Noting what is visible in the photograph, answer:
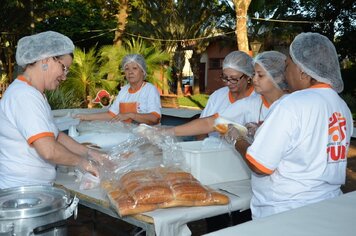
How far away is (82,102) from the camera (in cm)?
1041

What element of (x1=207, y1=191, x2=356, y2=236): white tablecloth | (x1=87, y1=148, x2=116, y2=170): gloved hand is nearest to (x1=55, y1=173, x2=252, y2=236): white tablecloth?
(x1=87, y1=148, x2=116, y2=170): gloved hand

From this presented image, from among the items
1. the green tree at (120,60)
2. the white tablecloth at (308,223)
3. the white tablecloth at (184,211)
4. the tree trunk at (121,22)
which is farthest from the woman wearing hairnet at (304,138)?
the tree trunk at (121,22)

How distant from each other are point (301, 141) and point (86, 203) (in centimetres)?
117

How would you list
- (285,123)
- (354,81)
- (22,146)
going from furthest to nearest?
(354,81), (22,146), (285,123)

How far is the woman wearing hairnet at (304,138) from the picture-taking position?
1.80 m

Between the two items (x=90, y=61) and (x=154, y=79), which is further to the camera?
(x=154, y=79)

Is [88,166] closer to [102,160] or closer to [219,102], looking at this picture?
[102,160]

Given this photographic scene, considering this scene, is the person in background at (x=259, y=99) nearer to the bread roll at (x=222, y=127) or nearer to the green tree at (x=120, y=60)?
the bread roll at (x=222, y=127)

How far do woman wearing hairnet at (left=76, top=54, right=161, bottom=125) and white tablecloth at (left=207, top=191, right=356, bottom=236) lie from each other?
98.2 inches

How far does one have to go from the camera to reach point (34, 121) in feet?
6.59

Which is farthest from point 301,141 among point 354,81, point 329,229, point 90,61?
point 354,81

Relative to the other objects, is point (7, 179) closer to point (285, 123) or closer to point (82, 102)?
point (285, 123)

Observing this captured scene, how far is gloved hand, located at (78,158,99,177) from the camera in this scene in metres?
2.22

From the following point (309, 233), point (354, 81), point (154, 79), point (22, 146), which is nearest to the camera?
point (309, 233)
